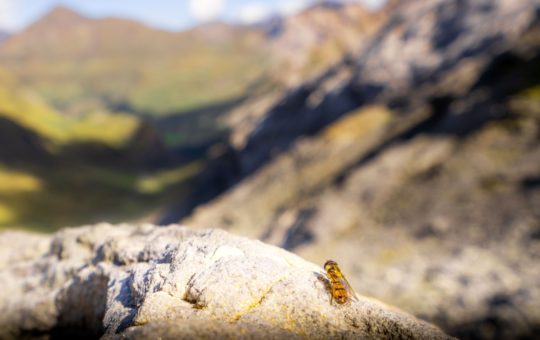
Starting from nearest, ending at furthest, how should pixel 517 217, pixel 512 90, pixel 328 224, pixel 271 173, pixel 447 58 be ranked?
pixel 517 217, pixel 328 224, pixel 512 90, pixel 271 173, pixel 447 58

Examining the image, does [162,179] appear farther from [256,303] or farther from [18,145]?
[256,303]

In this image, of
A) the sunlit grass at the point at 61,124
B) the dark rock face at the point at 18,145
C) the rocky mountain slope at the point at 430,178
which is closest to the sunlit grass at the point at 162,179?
the sunlit grass at the point at 61,124

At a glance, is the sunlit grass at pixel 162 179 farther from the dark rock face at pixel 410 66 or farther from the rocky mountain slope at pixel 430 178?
the rocky mountain slope at pixel 430 178

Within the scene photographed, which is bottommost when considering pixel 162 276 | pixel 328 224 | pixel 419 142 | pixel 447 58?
pixel 162 276

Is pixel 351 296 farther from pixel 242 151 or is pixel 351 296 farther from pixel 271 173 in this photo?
pixel 242 151

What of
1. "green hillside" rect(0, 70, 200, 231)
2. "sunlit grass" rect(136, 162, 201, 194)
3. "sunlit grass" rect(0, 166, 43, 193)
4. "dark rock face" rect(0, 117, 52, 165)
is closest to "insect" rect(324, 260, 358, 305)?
"green hillside" rect(0, 70, 200, 231)

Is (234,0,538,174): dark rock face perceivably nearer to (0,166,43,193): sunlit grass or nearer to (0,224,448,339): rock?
(0,166,43,193): sunlit grass

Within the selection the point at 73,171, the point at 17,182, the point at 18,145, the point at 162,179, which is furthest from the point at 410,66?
the point at 18,145

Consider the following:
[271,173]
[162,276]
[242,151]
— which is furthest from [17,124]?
[162,276]
